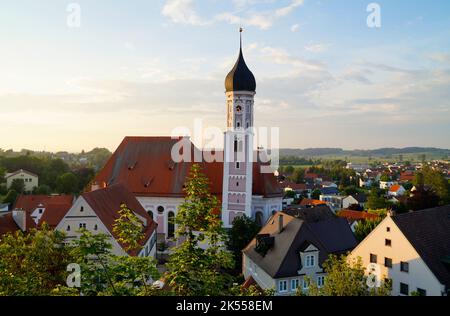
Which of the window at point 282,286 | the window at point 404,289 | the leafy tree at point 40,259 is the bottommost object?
the window at point 282,286

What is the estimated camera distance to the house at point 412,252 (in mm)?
19766

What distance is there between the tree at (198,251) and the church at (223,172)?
1073 inches

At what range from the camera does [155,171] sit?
142 feet

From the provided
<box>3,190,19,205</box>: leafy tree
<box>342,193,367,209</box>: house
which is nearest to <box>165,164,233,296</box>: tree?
<box>3,190,19,205</box>: leafy tree

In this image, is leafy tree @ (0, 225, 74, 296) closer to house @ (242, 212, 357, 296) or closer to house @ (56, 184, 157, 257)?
house @ (56, 184, 157, 257)

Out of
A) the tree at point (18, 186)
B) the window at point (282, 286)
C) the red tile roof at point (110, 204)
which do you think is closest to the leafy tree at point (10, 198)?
the tree at point (18, 186)

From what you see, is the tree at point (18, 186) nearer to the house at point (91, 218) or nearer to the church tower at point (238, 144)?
the church tower at point (238, 144)

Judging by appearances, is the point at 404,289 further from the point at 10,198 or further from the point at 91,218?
the point at 10,198

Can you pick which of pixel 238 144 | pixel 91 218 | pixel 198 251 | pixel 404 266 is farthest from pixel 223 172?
pixel 198 251

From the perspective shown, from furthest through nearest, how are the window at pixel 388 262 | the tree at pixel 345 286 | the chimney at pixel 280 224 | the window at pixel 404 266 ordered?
the chimney at pixel 280 224
the window at pixel 388 262
the window at pixel 404 266
the tree at pixel 345 286

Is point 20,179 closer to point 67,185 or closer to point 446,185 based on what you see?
point 67,185

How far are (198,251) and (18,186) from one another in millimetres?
77399
